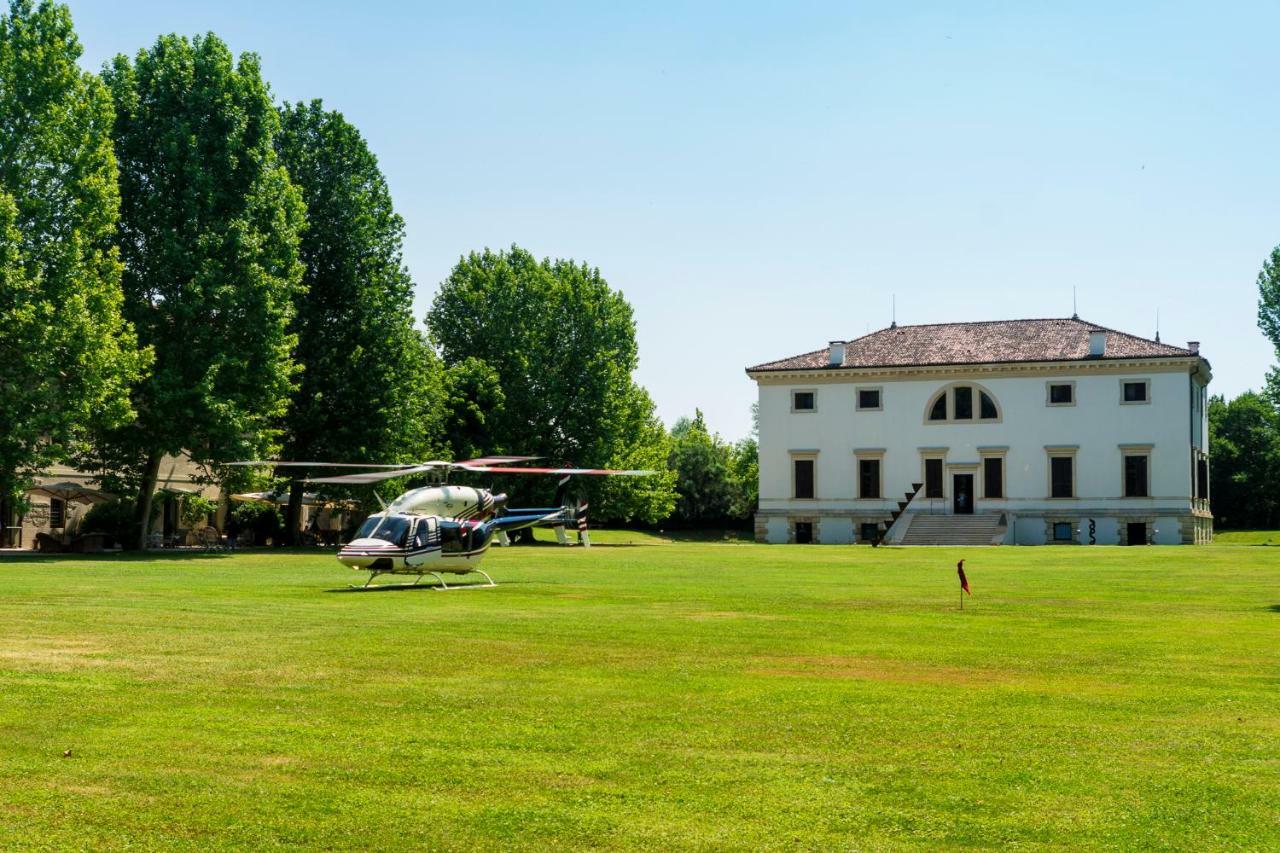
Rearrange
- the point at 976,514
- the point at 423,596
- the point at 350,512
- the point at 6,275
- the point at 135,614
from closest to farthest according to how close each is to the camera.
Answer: the point at 135,614, the point at 423,596, the point at 6,275, the point at 350,512, the point at 976,514

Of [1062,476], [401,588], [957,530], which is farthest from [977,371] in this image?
[401,588]

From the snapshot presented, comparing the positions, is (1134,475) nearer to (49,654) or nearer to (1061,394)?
(1061,394)

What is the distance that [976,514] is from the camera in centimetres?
7569

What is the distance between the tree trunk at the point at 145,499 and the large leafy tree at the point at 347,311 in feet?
22.9

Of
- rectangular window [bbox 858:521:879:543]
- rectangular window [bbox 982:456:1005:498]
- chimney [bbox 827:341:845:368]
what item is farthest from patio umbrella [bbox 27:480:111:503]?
rectangular window [bbox 982:456:1005:498]

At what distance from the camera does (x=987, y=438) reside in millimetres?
76625

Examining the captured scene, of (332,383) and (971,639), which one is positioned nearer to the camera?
(971,639)

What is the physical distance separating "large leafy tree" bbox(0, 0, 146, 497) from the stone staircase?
41600 mm

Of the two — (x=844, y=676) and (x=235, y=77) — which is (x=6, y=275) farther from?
(x=844, y=676)

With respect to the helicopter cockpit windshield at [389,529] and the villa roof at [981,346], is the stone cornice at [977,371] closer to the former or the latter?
the villa roof at [981,346]

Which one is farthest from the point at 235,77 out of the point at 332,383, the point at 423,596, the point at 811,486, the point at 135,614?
the point at 811,486

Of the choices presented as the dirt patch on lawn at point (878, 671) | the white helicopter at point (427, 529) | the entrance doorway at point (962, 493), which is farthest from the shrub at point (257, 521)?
the dirt patch on lawn at point (878, 671)

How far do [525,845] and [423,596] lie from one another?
1973 cm

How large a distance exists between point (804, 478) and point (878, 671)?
64.9 meters
